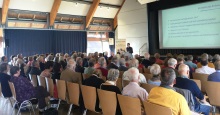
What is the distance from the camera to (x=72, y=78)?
16.1ft

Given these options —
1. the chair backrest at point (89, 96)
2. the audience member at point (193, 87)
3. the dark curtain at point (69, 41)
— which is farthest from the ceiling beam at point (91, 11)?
the audience member at point (193, 87)

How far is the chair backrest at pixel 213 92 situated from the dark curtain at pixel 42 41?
37.9ft

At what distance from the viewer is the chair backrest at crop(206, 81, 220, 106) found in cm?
354

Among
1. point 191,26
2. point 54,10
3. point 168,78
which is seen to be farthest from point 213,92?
point 54,10

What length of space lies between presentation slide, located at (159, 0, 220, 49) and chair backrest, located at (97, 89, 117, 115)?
8.03m

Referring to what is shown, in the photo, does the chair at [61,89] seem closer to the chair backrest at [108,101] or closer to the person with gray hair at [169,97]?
the chair backrest at [108,101]

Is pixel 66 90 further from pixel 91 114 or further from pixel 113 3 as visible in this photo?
pixel 113 3

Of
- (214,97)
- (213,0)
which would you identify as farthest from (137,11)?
(214,97)

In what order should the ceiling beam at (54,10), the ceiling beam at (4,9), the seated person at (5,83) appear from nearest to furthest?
the seated person at (5,83), the ceiling beam at (4,9), the ceiling beam at (54,10)

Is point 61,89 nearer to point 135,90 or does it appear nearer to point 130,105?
point 135,90

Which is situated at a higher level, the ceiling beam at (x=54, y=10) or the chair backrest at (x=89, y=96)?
the ceiling beam at (x=54, y=10)

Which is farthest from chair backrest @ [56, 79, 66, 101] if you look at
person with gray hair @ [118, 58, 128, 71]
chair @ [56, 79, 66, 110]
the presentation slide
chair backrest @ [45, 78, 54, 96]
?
the presentation slide

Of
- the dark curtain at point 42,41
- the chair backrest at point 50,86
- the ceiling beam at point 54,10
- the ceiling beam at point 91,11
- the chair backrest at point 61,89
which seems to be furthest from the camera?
the ceiling beam at point 91,11

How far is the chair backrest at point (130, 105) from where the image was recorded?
2682 millimetres
